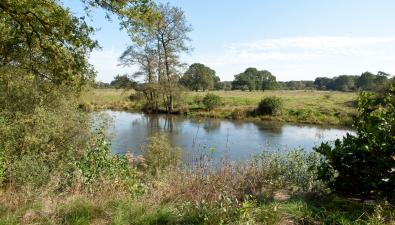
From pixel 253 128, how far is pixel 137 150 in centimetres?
1603

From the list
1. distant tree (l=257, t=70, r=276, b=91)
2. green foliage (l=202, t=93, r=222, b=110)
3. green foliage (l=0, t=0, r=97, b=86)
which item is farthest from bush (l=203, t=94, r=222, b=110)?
distant tree (l=257, t=70, r=276, b=91)

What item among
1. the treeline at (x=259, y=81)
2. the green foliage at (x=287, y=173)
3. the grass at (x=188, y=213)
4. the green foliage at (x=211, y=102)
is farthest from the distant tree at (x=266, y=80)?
the grass at (x=188, y=213)

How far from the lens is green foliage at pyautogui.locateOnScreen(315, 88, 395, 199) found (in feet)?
17.1

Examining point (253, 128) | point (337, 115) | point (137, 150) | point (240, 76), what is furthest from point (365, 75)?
point (137, 150)

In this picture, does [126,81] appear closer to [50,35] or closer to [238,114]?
[238,114]

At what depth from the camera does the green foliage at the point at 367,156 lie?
17.1 ft

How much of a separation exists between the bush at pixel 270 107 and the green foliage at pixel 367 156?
125 feet

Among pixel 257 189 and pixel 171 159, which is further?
pixel 171 159

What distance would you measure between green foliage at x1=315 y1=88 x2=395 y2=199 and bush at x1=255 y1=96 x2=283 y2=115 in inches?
1496

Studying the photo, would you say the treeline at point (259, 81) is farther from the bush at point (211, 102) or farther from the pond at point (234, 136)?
the pond at point (234, 136)

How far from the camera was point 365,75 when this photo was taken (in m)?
85.2

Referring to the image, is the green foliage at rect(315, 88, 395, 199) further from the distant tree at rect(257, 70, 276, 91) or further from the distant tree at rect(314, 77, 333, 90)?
the distant tree at rect(314, 77, 333, 90)

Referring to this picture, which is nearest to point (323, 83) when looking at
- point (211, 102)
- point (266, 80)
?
point (266, 80)

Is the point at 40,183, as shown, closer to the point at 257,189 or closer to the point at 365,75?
the point at 257,189
